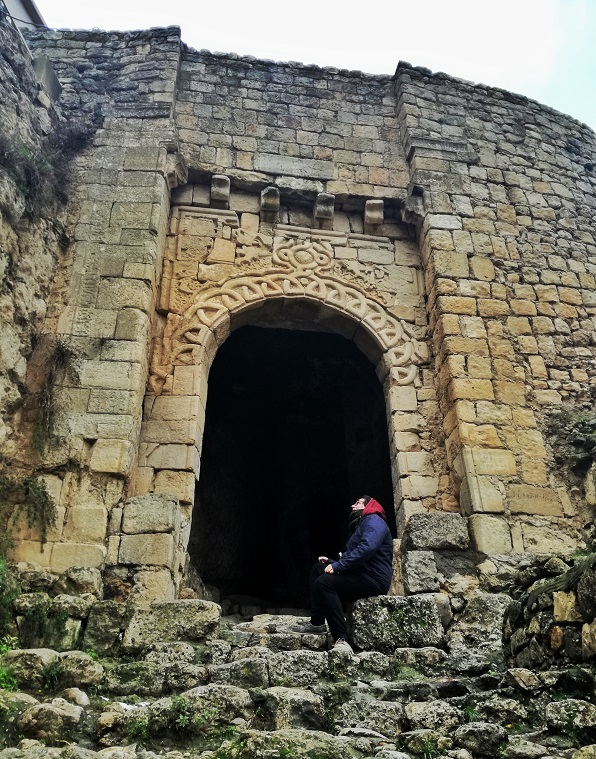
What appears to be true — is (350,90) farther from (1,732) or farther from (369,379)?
(1,732)

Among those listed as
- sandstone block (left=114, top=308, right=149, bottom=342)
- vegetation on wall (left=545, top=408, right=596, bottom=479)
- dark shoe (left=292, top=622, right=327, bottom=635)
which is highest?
sandstone block (left=114, top=308, right=149, bottom=342)

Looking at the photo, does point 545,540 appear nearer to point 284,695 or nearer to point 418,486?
point 418,486

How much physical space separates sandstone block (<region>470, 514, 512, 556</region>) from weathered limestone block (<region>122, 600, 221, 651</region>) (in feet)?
8.06

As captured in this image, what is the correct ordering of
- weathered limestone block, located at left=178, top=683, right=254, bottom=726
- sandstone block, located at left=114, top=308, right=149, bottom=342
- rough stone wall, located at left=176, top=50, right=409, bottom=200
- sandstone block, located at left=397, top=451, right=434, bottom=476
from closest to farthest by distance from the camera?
1. weathered limestone block, located at left=178, top=683, right=254, bottom=726
2. sandstone block, located at left=114, top=308, right=149, bottom=342
3. sandstone block, located at left=397, top=451, right=434, bottom=476
4. rough stone wall, located at left=176, top=50, right=409, bottom=200

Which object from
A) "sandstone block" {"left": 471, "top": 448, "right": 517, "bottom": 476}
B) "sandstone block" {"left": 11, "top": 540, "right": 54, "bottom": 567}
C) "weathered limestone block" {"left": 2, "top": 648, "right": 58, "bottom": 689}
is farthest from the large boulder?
"sandstone block" {"left": 471, "top": 448, "right": 517, "bottom": 476}

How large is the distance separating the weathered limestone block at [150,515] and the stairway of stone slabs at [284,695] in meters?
0.92

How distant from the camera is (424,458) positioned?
6422 millimetres

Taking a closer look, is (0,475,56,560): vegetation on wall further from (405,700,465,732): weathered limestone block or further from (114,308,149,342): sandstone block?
(405,700,465,732): weathered limestone block

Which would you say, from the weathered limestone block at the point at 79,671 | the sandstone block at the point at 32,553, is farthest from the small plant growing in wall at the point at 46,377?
the weathered limestone block at the point at 79,671

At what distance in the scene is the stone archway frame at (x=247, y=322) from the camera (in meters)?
5.96

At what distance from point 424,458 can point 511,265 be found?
8.37 ft

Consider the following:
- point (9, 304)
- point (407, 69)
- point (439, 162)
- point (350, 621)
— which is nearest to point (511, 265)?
point (439, 162)

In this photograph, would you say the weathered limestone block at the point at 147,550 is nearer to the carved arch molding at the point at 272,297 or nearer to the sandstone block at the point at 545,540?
the carved arch molding at the point at 272,297

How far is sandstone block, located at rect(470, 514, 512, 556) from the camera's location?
18.5ft
